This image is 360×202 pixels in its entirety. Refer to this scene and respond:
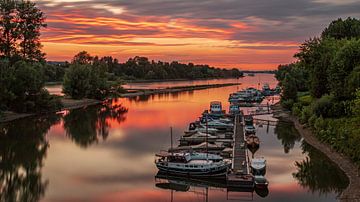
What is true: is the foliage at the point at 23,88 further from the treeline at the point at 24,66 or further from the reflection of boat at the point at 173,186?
the reflection of boat at the point at 173,186

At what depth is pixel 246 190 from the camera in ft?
→ 104

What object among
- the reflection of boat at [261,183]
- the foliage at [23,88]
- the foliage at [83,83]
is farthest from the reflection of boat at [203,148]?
the foliage at [83,83]

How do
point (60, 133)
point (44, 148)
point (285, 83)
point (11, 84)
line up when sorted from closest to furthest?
point (44, 148) < point (60, 133) < point (11, 84) < point (285, 83)

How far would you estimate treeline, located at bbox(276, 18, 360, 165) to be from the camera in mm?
37694

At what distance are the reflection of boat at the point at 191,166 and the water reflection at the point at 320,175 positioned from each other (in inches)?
226

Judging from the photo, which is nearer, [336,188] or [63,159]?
[336,188]

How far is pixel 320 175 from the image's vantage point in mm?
35438

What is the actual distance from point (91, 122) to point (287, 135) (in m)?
28.0

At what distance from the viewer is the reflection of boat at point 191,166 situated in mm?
34656

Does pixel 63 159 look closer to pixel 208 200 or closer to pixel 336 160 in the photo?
pixel 208 200

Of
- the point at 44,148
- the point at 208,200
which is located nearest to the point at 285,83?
the point at 44,148

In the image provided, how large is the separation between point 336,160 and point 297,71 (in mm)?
52972

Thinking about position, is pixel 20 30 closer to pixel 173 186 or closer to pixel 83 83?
pixel 83 83

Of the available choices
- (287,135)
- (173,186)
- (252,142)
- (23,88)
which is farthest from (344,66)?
(23,88)
